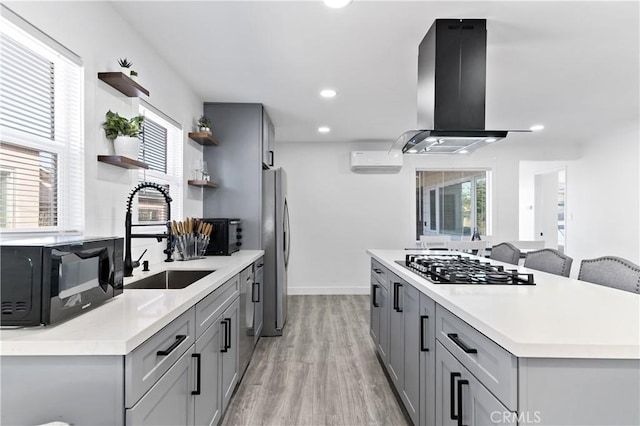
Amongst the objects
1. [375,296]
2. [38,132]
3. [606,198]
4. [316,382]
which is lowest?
[316,382]

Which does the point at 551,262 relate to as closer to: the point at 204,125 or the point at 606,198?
the point at 204,125

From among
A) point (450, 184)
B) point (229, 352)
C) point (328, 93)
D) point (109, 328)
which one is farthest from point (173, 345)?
point (450, 184)

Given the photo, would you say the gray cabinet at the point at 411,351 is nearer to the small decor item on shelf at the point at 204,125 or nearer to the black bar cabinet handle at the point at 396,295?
the black bar cabinet handle at the point at 396,295

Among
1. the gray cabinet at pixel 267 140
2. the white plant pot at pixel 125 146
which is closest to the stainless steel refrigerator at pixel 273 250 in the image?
the gray cabinet at pixel 267 140

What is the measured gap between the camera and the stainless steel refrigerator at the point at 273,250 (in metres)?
3.78

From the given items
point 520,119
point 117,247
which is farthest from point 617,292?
point 520,119

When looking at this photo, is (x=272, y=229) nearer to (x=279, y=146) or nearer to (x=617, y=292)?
(x=279, y=146)

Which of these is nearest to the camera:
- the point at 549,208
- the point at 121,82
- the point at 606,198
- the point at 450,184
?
the point at 121,82

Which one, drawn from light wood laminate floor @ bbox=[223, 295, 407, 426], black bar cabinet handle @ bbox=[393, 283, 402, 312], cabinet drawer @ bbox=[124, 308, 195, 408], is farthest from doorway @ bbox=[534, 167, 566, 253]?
cabinet drawer @ bbox=[124, 308, 195, 408]

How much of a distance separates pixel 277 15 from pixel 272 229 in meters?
2.21

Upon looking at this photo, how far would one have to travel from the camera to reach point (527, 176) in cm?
753

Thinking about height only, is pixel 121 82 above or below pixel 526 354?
above

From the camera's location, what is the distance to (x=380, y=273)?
2.97 metres

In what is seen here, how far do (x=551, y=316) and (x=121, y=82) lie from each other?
235 cm
